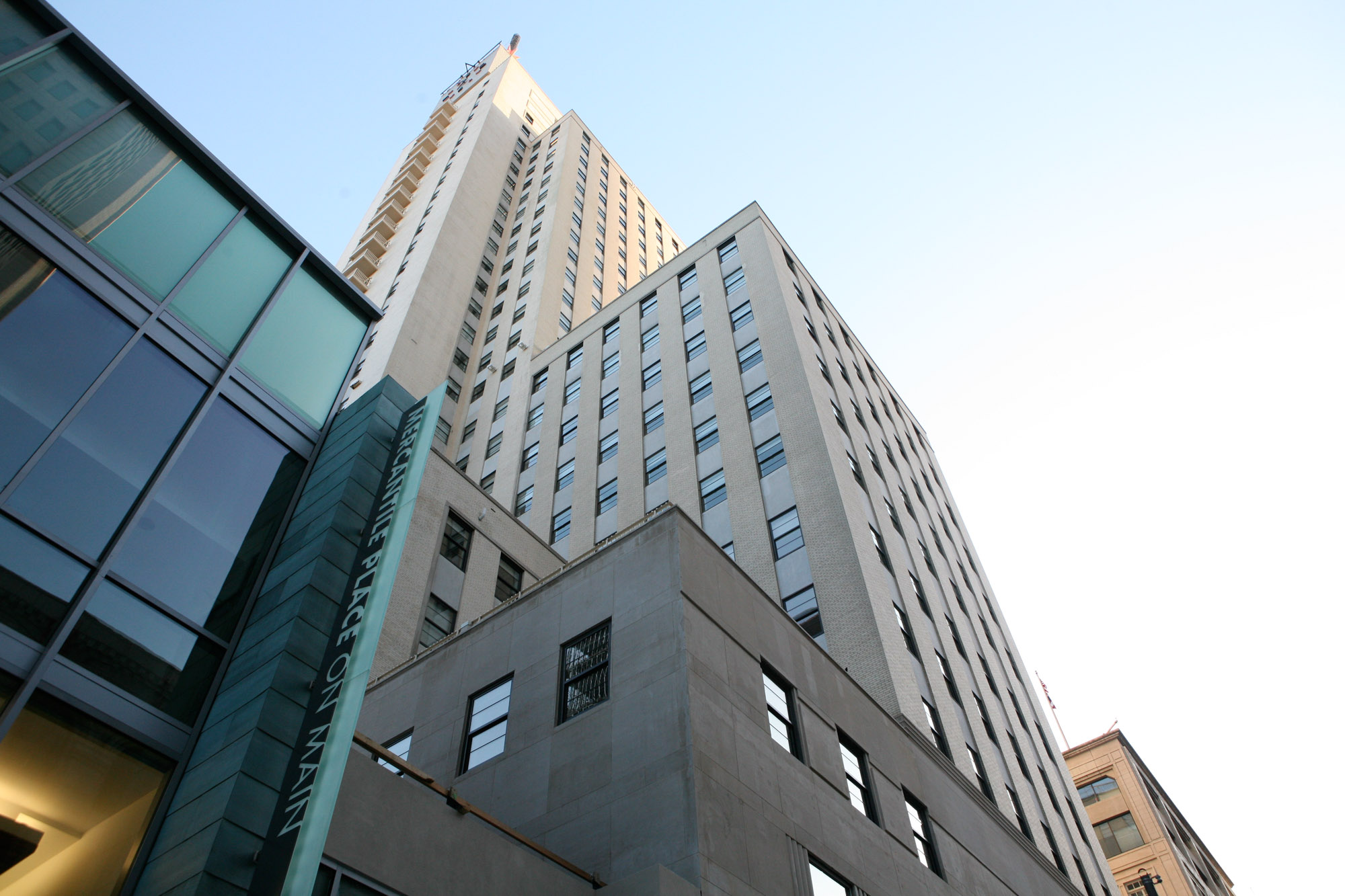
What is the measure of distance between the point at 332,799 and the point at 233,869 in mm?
1145

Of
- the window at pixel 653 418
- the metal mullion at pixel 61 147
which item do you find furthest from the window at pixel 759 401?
the metal mullion at pixel 61 147

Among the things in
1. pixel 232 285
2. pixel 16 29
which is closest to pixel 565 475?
pixel 232 285

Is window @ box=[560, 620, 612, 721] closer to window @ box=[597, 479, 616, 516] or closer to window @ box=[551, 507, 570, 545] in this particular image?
window @ box=[597, 479, 616, 516]

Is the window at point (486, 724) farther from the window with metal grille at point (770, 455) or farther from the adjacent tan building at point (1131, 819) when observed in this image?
the adjacent tan building at point (1131, 819)

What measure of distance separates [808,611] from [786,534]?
10.9 ft

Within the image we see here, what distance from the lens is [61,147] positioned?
42.9 feet

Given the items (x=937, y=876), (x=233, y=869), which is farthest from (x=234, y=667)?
(x=937, y=876)

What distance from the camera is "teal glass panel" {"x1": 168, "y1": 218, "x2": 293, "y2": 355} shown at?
45.8 ft

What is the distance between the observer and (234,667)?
11617 millimetres

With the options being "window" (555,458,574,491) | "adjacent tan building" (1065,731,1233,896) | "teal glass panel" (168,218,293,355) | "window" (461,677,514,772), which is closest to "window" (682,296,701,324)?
"window" (555,458,574,491)

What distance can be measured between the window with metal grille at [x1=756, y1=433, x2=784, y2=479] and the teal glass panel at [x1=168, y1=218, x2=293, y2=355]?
1961 centimetres

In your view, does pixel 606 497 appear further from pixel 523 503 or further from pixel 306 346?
pixel 306 346

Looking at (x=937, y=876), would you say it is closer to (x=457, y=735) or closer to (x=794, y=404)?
(x=457, y=735)

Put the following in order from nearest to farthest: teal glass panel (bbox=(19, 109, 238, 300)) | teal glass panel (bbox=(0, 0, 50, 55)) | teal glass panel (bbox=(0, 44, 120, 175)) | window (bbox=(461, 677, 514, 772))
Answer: teal glass panel (bbox=(0, 44, 120, 175))
teal glass panel (bbox=(19, 109, 238, 300))
teal glass panel (bbox=(0, 0, 50, 55))
window (bbox=(461, 677, 514, 772))
